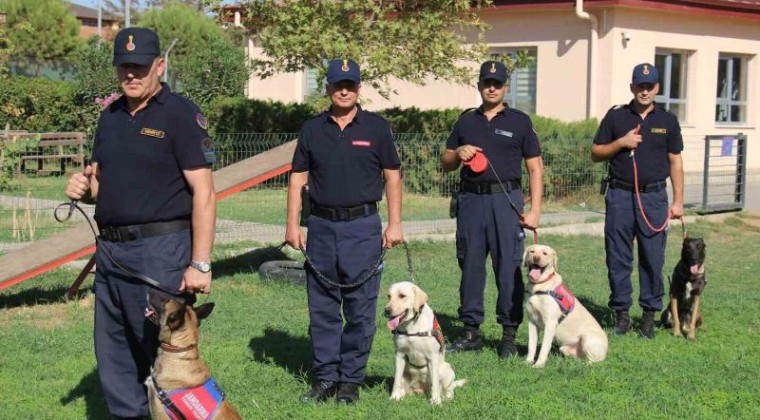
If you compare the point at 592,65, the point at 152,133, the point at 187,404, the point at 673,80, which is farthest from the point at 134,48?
the point at 673,80

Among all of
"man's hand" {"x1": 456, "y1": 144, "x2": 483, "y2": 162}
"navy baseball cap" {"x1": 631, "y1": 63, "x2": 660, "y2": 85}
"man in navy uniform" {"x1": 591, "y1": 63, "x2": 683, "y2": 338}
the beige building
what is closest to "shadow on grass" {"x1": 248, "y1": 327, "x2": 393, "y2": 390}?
"man's hand" {"x1": 456, "y1": 144, "x2": 483, "y2": 162}

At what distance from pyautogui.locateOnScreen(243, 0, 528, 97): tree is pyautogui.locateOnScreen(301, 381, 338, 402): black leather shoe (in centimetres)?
994

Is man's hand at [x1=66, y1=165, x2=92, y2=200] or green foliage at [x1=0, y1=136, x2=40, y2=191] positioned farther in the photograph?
green foliage at [x1=0, y1=136, x2=40, y2=191]

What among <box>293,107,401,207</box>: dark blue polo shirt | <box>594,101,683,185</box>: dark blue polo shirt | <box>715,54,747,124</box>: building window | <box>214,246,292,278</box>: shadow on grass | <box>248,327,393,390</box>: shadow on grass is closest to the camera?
<box>293,107,401,207</box>: dark blue polo shirt

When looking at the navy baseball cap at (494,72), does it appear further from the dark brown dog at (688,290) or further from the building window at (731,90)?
the building window at (731,90)

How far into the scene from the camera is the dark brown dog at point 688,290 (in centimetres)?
782

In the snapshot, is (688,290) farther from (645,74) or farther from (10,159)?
(10,159)

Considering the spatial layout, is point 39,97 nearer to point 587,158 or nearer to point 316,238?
point 587,158

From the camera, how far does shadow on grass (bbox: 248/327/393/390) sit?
21.0 ft

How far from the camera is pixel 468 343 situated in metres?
7.16

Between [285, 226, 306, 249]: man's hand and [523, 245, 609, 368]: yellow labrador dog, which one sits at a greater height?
[285, 226, 306, 249]: man's hand

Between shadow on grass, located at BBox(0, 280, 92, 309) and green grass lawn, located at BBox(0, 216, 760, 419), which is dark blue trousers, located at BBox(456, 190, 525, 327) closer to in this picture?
green grass lawn, located at BBox(0, 216, 760, 419)

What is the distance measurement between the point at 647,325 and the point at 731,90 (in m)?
17.4

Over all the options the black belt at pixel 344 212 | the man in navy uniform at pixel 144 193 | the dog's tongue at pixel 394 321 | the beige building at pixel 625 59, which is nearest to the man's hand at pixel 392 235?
the black belt at pixel 344 212
